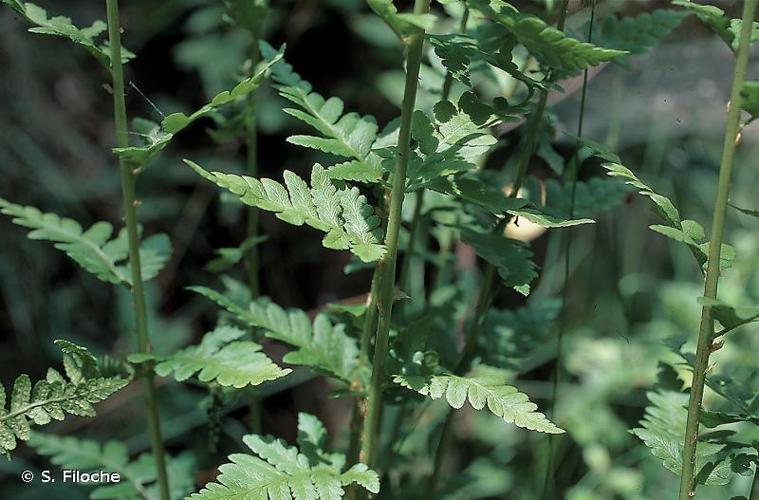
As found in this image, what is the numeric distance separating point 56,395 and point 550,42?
0.75 metres

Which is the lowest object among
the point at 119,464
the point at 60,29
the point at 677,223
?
the point at 119,464

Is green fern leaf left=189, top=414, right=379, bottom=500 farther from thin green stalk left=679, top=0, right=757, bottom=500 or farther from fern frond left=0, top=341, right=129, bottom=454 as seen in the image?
thin green stalk left=679, top=0, right=757, bottom=500

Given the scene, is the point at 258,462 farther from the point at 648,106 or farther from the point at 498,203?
the point at 648,106

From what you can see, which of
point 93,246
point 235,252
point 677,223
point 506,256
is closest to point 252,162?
point 235,252

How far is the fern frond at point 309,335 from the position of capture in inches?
49.4

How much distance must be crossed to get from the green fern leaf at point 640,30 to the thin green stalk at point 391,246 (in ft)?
1.72

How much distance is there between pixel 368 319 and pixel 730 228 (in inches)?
76.1

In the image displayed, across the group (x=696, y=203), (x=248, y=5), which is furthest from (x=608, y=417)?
(x=248, y=5)

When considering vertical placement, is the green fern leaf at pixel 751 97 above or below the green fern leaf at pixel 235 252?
above

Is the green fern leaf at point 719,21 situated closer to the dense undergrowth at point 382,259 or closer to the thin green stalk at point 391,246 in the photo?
the dense undergrowth at point 382,259

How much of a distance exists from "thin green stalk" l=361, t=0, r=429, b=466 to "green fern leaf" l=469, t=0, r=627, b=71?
86mm

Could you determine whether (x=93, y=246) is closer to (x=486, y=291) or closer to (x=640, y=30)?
(x=486, y=291)

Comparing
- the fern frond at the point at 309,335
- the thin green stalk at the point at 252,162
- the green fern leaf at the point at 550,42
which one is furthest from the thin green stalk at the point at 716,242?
the thin green stalk at the point at 252,162

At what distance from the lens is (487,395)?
1033 mm
